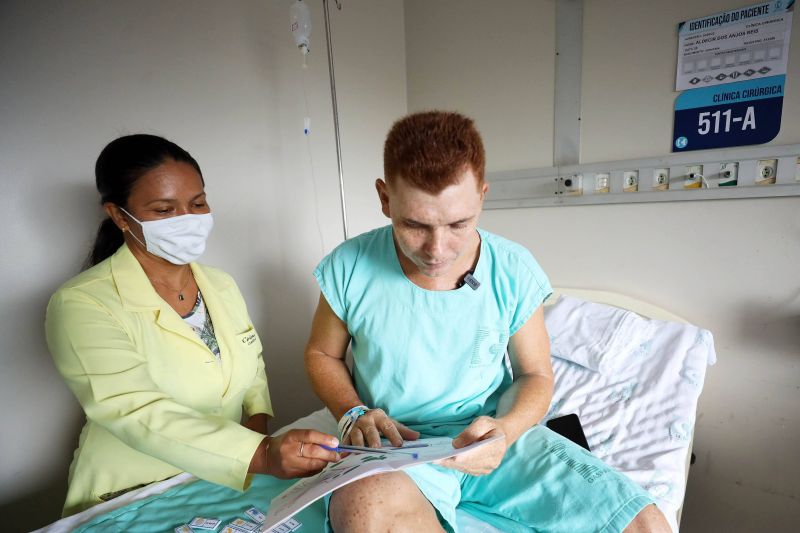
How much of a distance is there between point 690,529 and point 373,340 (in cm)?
172

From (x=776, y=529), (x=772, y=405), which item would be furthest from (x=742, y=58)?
(x=776, y=529)

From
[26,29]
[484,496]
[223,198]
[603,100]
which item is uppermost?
[26,29]

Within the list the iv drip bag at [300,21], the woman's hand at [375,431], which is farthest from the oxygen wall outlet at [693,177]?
the iv drip bag at [300,21]

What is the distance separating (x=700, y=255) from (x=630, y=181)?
1.30ft

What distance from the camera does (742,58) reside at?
1.40 meters

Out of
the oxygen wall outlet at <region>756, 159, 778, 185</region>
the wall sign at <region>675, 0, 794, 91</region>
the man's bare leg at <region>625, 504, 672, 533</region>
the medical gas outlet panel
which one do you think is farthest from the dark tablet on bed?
the wall sign at <region>675, 0, 794, 91</region>

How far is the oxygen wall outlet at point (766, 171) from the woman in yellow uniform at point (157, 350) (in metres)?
1.70

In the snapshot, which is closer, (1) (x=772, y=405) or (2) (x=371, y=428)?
(2) (x=371, y=428)

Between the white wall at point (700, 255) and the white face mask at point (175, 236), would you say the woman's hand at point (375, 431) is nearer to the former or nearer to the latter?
the white face mask at point (175, 236)

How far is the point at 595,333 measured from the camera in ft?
5.15

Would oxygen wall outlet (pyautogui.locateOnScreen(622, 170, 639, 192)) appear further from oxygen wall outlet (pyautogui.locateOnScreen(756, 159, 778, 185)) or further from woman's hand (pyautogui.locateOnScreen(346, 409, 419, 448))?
woman's hand (pyautogui.locateOnScreen(346, 409, 419, 448))

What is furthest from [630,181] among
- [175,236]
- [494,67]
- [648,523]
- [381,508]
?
[175,236]

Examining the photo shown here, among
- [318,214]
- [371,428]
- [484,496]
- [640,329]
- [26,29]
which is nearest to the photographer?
[371,428]

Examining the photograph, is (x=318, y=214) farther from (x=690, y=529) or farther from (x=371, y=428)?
(x=690, y=529)
